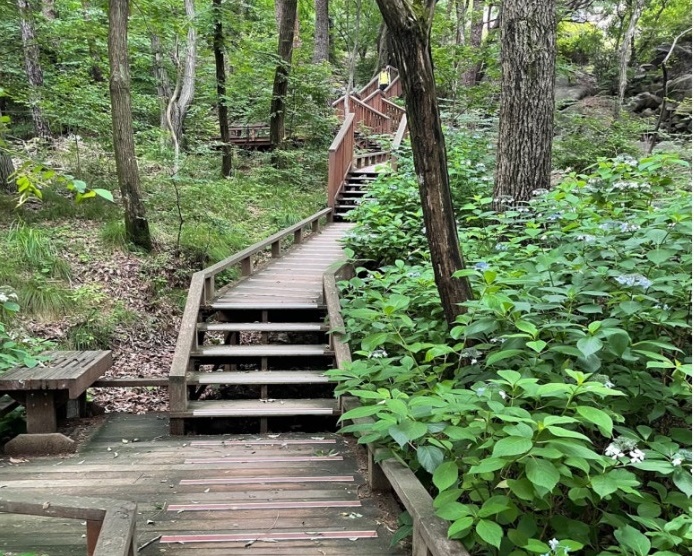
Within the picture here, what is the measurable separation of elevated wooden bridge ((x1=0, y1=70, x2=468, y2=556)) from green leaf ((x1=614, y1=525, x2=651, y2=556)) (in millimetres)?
608

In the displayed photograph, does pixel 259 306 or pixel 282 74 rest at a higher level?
pixel 282 74

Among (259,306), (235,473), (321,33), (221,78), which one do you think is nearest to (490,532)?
(235,473)

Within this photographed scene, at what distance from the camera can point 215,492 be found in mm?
3389

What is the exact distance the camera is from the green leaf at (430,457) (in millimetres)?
2355

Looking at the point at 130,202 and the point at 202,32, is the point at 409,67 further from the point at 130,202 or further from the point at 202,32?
the point at 202,32

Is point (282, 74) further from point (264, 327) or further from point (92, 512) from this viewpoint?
point (92, 512)

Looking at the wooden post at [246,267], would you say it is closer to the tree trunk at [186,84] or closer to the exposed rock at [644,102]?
the tree trunk at [186,84]

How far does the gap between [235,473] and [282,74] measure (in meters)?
12.6

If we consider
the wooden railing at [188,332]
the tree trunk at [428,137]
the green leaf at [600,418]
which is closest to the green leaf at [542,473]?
the green leaf at [600,418]

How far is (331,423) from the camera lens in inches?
189

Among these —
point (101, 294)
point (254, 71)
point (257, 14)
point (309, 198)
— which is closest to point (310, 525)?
point (101, 294)

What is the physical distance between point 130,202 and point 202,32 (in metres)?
5.22

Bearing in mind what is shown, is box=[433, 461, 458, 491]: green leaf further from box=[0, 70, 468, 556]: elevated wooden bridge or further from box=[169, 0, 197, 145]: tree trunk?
box=[169, 0, 197, 145]: tree trunk

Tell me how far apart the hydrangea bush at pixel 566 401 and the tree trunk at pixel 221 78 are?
9.39 meters
